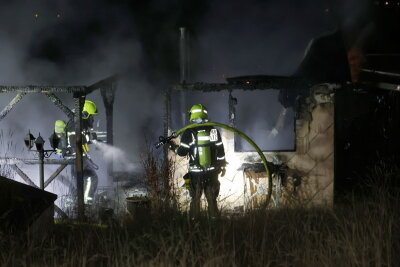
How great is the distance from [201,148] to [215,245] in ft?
9.77

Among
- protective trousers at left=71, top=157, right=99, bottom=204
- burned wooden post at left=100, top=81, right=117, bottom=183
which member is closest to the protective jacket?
protective trousers at left=71, top=157, right=99, bottom=204

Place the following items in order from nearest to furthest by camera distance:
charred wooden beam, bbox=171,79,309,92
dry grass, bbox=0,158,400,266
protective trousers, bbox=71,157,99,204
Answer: dry grass, bbox=0,158,400,266 < charred wooden beam, bbox=171,79,309,92 < protective trousers, bbox=71,157,99,204

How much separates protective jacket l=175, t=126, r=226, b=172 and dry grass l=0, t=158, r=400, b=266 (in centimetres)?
183

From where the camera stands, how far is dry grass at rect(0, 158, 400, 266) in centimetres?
428

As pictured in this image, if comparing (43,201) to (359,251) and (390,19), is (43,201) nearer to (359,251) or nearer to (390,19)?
(359,251)

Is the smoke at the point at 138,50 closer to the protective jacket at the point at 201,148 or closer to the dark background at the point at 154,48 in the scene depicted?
the dark background at the point at 154,48

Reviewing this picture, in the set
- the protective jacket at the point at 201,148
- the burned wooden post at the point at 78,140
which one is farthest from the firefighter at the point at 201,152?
the burned wooden post at the point at 78,140

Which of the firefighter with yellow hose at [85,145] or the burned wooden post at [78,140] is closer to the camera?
the burned wooden post at [78,140]

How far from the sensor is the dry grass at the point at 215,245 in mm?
4281

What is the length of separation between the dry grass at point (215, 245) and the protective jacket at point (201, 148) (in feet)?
6.00

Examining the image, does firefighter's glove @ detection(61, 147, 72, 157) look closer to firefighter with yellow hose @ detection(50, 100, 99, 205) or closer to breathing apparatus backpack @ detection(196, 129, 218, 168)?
firefighter with yellow hose @ detection(50, 100, 99, 205)

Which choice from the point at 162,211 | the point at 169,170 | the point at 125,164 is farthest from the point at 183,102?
the point at 162,211

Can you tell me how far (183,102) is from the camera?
1304 centimetres

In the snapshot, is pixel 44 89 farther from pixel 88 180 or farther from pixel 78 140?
pixel 88 180
